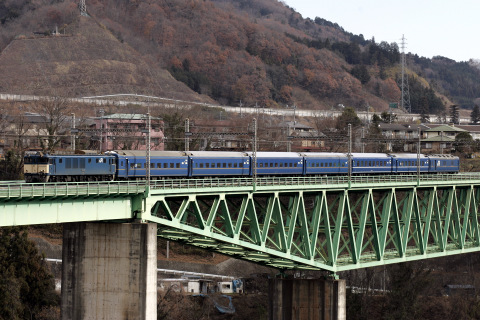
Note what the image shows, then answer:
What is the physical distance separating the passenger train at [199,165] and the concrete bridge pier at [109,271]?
6.20m

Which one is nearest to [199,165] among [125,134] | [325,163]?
[325,163]

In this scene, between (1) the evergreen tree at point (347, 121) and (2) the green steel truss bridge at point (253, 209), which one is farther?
(1) the evergreen tree at point (347, 121)

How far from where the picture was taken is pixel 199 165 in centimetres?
6306

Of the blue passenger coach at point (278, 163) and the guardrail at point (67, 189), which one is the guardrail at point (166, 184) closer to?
the guardrail at point (67, 189)

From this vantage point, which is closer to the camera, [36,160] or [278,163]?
[36,160]

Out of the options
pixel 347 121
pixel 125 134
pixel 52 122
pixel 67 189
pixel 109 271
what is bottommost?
pixel 109 271

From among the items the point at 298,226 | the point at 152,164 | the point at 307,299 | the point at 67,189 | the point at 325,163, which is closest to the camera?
the point at 67,189

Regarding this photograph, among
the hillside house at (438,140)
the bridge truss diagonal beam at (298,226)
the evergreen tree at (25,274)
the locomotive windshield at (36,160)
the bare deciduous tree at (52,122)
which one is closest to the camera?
the bridge truss diagonal beam at (298,226)

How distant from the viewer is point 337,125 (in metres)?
156

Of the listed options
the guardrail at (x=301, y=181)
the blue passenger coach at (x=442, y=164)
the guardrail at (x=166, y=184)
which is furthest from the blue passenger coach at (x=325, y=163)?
the blue passenger coach at (x=442, y=164)

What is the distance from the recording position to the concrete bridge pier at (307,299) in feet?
221

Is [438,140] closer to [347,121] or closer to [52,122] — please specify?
[347,121]

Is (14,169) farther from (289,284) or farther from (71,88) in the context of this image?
(71,88)

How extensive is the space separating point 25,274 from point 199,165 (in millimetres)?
20556
